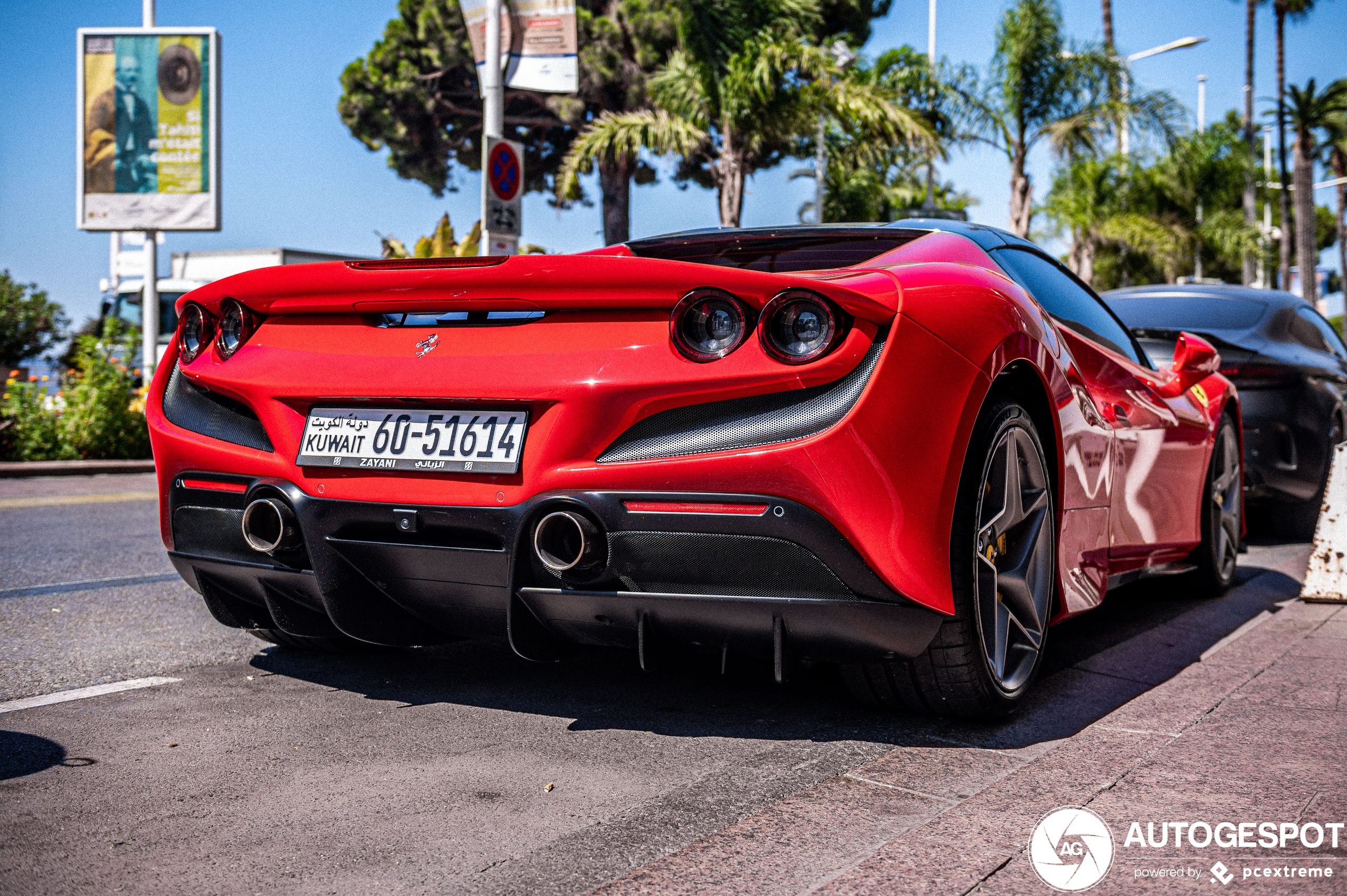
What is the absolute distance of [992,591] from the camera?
2961 millimetres

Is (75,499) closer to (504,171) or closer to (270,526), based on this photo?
(504,171)

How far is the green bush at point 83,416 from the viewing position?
41.6ft

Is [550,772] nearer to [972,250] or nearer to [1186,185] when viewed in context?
[972,250]

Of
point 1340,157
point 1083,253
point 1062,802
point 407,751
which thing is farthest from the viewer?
point 1340,157

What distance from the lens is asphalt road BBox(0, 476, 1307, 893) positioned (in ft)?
7.11

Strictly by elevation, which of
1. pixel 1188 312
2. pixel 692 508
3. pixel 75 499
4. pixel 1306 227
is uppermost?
pixel 1306 227

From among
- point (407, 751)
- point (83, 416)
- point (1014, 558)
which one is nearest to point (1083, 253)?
point (83, 416)

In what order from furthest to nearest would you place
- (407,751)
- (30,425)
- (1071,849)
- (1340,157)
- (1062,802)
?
(1340,157) < (30,425) < (407,751) < (1062,802) < (1071,849)

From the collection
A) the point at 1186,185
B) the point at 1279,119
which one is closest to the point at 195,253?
the point at 1186,185

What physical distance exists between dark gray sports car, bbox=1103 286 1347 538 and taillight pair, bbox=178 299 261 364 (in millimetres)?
4571

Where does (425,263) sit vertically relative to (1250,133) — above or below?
below

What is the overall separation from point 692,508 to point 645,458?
0.47 feet

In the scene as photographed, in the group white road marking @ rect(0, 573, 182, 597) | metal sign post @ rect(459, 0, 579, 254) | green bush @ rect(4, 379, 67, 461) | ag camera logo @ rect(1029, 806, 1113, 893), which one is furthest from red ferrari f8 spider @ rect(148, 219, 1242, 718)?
green bush @ rect(4, 379, 67, 461)

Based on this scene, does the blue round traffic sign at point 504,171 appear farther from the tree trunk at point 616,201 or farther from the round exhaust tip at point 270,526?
the tree trunk at point 616,201
